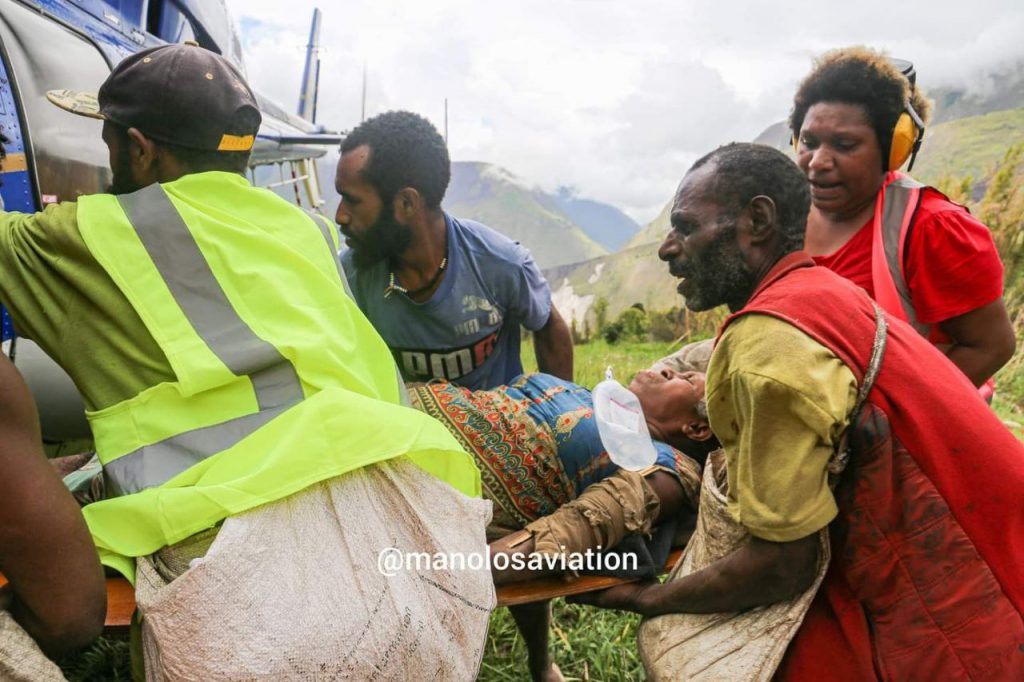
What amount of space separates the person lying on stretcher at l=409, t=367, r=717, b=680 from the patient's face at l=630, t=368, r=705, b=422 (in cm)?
1

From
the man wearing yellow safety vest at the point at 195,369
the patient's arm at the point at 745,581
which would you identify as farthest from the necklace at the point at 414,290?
the patient's arm at the point at 745,581

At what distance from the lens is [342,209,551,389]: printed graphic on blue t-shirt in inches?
102

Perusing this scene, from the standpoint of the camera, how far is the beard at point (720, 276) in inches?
62.7

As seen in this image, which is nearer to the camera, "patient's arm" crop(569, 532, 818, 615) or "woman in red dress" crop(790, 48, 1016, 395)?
"patient's arm" crop(569, 532, 818, 615)

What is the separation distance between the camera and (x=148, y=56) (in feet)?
5.25

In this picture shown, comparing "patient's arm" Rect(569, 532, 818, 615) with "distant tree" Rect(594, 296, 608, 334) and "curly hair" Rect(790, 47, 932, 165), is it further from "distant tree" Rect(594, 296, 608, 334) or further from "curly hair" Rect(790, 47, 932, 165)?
"distant tree" Rect(594, 296, 608, 334)

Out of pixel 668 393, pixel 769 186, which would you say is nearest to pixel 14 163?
pixel 668 393

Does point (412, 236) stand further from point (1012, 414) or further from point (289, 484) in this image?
point (1012, 414)

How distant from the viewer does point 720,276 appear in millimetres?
1614

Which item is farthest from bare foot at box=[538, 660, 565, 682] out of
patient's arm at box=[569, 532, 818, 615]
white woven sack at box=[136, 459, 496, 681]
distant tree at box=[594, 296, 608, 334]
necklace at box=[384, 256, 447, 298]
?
distant tree at box=[594, 296, 608, 334]

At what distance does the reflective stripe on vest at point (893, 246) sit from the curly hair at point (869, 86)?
0.12 metres

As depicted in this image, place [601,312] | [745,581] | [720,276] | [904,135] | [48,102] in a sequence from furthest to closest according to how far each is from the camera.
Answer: [601,312] < [48,102] < [904,135] < [720,276] < [745,581]

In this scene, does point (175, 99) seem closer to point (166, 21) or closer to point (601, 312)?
point (166, 21)

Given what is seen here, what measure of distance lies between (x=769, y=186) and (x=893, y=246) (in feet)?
3.05
